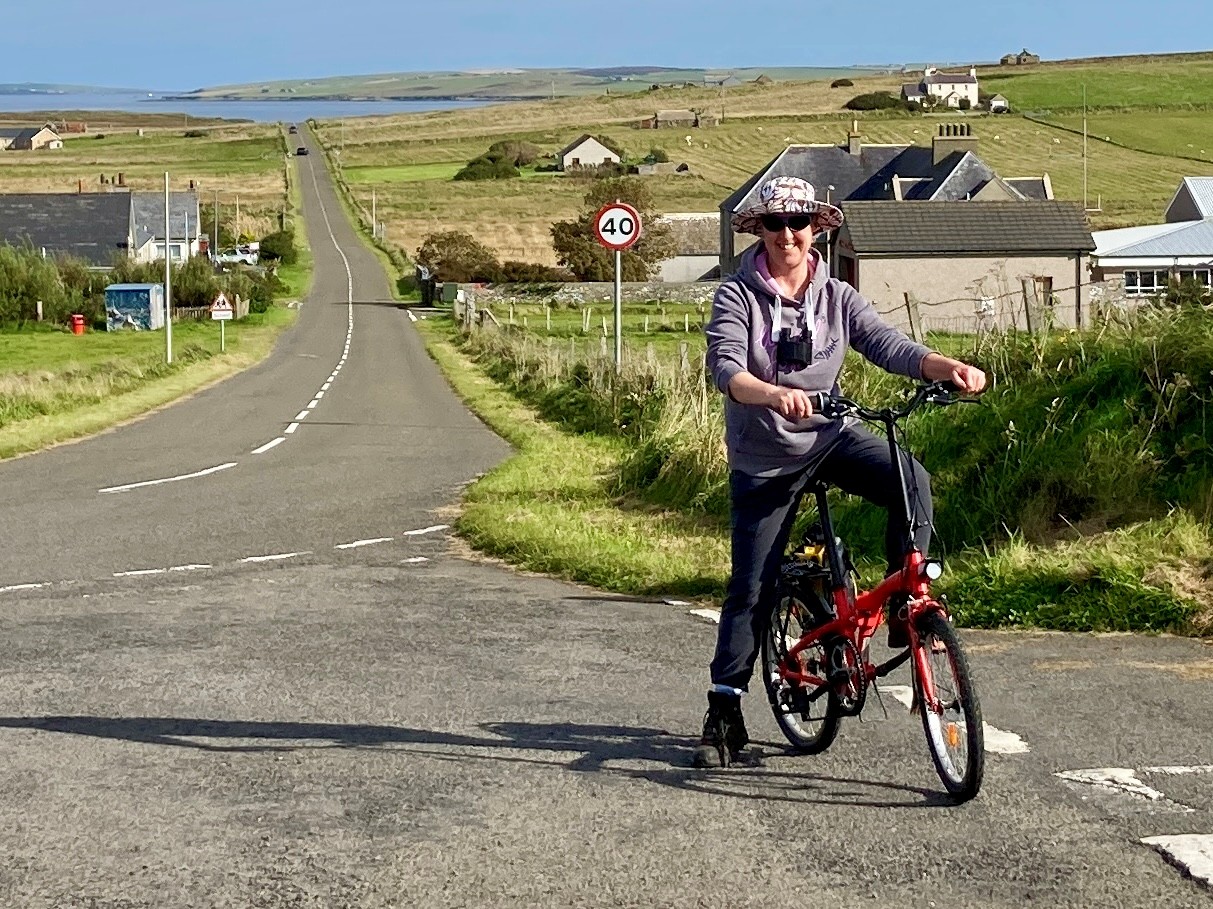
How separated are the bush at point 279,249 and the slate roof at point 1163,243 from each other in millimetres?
53983

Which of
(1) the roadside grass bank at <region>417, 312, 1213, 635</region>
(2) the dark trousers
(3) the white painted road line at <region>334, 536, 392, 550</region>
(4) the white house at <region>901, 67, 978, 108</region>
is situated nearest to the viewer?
(2) the dark trousers

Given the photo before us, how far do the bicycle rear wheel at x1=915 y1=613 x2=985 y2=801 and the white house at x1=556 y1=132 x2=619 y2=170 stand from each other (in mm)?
157377

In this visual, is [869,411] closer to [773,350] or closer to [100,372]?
[773,350]

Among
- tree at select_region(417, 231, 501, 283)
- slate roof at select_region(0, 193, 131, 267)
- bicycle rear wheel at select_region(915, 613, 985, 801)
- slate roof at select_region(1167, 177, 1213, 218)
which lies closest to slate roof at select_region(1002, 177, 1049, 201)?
slate roof at select_region(1167, 177, 1213, 218)

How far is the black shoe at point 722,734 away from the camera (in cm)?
596

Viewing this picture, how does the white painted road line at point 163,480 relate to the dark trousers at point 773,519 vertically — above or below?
below

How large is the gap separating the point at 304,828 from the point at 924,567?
2024 mm

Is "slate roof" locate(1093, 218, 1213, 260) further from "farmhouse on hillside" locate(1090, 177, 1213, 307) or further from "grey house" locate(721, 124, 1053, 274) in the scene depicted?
"grey house" locate(721, 124, 1053, 274)

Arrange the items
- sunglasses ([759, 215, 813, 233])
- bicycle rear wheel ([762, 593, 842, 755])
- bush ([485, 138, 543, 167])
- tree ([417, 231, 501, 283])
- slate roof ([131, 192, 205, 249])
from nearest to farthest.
Answer: sunglasses ([759, 215, 813, 233])
bicycle rear wheel ([762, 593, 842, 755])
tree ([417, 231, 501, 283])
slate roof ([131, 192, 205, 249])
bush ([485, 138, 543, 167])

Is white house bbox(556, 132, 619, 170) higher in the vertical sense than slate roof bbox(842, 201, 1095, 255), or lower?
higher

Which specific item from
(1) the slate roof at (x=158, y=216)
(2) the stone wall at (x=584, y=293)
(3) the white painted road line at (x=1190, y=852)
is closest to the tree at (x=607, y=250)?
(2) the stone wall at (x=584, y=293)

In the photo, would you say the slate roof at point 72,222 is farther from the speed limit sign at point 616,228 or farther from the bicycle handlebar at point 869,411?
the bicycle handlebar at point 869,411

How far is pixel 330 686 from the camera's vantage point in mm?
7543

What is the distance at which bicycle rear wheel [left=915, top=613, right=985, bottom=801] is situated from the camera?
17.3ft
